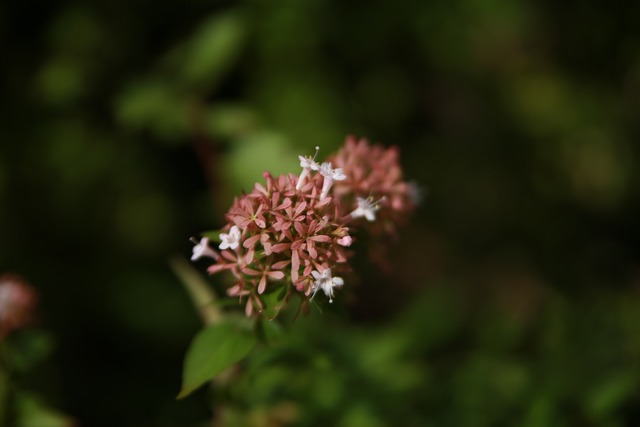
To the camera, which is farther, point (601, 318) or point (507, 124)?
point (507, 124)

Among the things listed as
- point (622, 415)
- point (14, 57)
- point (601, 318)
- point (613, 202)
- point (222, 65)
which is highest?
point (14, 57)

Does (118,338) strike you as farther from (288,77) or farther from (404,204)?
(404,204)

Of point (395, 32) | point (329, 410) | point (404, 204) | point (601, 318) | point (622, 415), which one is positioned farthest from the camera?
point (395, 32)

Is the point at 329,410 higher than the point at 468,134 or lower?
lower

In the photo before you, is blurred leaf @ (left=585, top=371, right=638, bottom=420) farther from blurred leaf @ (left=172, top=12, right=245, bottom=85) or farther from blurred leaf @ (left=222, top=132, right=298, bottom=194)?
blurred leaf @ (left=172, top=12, right=245, bottom=85)

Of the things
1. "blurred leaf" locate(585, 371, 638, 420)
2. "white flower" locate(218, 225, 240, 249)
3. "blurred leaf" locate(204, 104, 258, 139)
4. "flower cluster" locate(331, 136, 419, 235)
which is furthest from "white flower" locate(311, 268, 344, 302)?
"blurred leaf" locate(204, 104, 258, 139)

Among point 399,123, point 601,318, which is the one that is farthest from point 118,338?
point 601,318

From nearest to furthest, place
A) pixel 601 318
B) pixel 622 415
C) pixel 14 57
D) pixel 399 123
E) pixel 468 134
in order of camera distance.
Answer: pixel 622 415 → pixel 601 318 → pixel 14 57 → pixel 399 123 → pixel 468 134

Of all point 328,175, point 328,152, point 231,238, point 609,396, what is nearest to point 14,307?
point 231,238
